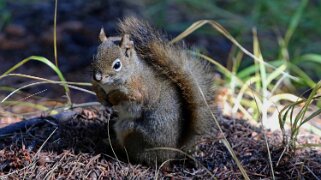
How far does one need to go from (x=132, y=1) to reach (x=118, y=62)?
11.1ft

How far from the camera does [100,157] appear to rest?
2.81 m

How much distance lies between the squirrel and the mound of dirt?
0.11 meters

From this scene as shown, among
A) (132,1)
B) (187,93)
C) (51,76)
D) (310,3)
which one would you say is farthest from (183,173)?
(310,3)

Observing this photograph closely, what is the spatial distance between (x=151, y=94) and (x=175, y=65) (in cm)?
16

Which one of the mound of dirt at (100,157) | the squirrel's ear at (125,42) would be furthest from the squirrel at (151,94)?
the mound of dirt at (100,157)

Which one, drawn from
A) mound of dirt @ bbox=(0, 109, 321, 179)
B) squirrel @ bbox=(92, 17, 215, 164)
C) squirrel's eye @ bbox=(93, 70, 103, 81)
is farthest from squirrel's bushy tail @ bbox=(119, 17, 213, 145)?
squirrel's eye @ bbox=(93, 70, 103, 81)

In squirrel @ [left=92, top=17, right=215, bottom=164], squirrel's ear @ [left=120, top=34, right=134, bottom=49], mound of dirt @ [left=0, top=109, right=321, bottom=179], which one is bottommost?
mound of dirt @ [left=0, top=109, right=321, bottom=179]

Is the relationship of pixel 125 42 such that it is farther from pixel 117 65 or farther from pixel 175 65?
pixel 175 65

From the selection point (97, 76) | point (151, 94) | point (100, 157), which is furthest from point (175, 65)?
point (100, 157)

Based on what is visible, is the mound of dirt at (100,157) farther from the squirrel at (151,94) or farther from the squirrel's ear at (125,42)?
the squirrel's ear at (125,42)

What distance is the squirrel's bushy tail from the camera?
8.96ft

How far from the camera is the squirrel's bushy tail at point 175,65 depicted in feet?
8.96

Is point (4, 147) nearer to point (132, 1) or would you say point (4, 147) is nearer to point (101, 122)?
point (101, 122)

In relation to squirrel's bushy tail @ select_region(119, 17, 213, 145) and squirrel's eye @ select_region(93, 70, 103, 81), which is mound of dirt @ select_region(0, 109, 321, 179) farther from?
squirrel's eye @ select_region(93, 70, 103, 81)
